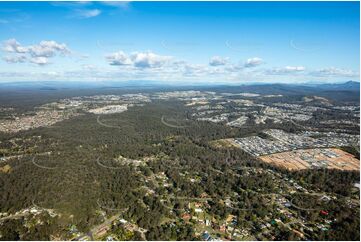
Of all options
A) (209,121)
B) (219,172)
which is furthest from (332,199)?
(209,121)

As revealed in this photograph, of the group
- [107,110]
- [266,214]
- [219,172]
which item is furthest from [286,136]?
[107,110]

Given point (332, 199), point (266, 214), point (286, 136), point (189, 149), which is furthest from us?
point (286, 136)

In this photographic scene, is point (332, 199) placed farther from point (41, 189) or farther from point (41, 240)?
point (41, 189)

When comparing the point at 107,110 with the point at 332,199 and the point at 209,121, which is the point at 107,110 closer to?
the point at 209,121

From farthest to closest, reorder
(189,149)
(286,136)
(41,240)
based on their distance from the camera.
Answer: (286,136)
(189,149)
(41,240)

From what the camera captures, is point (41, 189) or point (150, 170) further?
point (150, 170)

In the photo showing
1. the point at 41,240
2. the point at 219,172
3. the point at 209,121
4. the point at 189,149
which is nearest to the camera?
the point at 41,240
